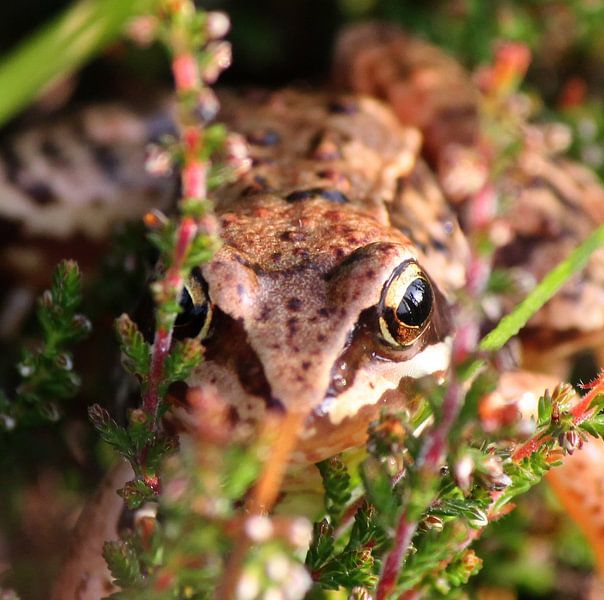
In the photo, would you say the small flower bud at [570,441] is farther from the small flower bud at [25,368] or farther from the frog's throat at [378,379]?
the small flower bud at [25,368]

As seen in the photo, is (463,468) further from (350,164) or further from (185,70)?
(350,164)

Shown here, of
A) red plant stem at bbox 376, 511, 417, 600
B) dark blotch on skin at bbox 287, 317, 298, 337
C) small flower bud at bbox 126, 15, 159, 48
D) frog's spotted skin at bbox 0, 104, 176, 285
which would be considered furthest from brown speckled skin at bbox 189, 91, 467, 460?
frog's spotted skin at bbox 0, 104, 176, 285

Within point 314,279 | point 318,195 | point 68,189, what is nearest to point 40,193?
point 68,189

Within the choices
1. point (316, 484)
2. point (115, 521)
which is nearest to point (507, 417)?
point (316, 484)

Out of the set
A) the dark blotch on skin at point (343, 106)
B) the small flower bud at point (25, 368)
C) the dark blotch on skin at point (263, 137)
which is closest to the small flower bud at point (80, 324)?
the small flower bud at point (25, 368)

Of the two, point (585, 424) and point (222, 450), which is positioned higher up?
point (222, 450)

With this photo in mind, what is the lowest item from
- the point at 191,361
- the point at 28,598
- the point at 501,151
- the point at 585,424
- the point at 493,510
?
the point at 28,598

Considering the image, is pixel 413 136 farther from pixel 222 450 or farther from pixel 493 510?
pixel 222 450
